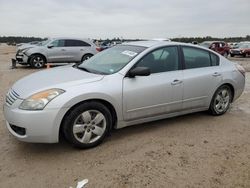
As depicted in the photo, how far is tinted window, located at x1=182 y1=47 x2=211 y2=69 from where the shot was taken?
5.05 m

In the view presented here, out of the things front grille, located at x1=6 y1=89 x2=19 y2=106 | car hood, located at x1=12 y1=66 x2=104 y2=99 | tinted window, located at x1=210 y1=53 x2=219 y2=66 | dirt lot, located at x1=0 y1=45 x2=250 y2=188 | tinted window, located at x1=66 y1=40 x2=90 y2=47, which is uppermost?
tinted window, located at x1=66 y1=40 x2=90 y2=47

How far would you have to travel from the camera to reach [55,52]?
15.4 metres

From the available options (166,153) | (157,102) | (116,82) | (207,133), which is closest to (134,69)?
(116,82)

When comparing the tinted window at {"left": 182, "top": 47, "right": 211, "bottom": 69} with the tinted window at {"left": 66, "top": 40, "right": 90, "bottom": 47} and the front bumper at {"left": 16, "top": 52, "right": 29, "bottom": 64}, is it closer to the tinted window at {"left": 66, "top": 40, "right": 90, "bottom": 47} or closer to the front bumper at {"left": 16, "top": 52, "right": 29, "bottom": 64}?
the tinted window at {"left": 66, "top": 40, "right": 90, "bottom": 47}

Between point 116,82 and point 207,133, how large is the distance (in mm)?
1780

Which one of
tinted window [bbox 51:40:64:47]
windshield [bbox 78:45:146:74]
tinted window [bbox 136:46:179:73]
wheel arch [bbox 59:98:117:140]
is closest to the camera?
wheel arch [bbox 59:98:117:140]

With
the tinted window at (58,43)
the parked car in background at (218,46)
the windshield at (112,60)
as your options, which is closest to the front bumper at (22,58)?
the tinted window at (58,43)

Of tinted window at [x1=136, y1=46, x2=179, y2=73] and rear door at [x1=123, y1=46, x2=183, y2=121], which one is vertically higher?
tinted window at [x1=136, y1=46, x2=179, y2=73]

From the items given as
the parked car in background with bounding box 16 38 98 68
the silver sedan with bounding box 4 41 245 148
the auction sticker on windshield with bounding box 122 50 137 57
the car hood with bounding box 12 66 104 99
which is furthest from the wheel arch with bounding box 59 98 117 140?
the parked car in background with bounding box 16 38 98 68

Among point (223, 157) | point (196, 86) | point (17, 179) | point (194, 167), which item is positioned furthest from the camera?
point (196, 86)

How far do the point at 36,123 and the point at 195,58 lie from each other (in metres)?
3.07

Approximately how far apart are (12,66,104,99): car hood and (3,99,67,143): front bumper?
25cm

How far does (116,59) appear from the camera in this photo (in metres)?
4.77

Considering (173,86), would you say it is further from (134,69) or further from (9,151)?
(9,151)
